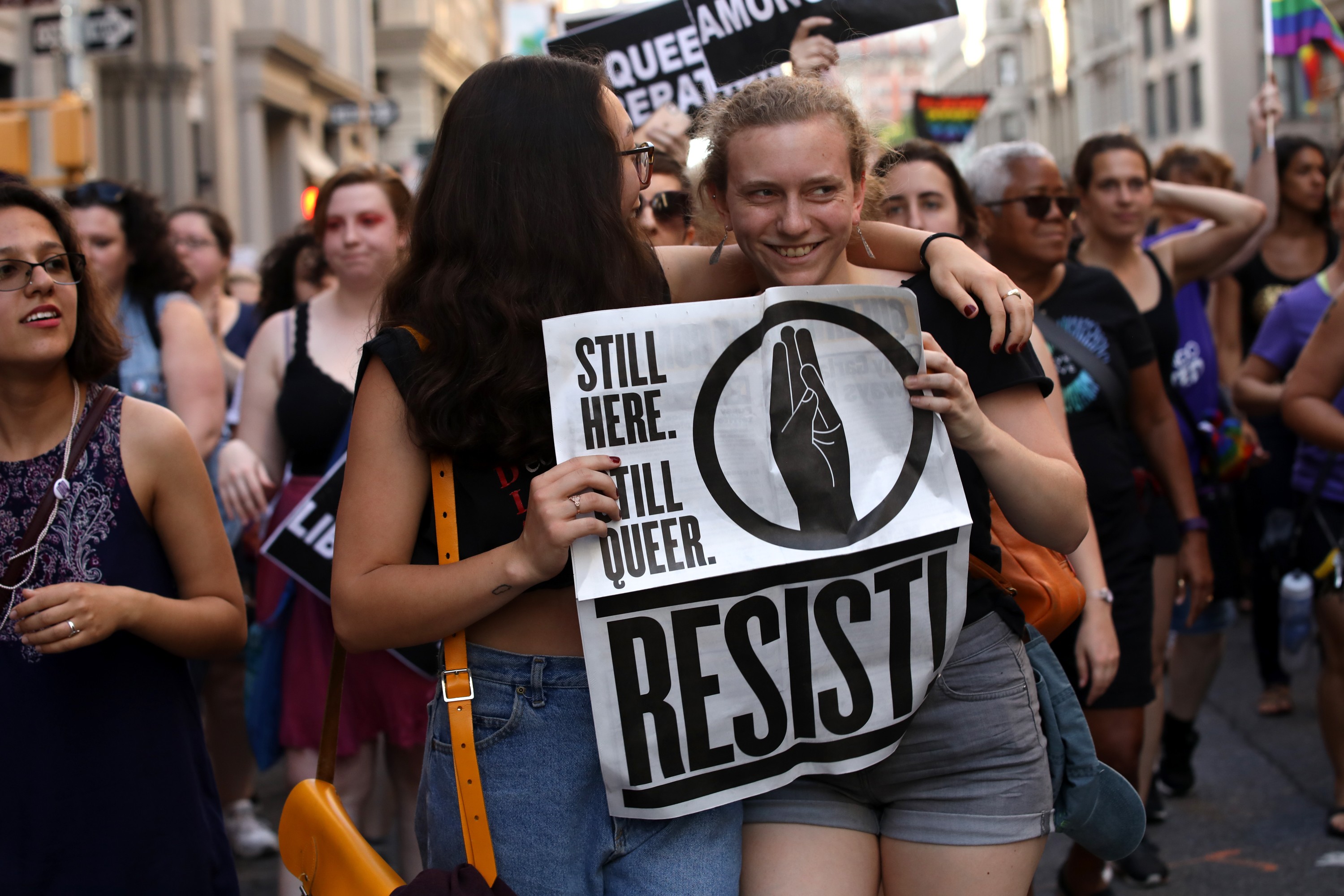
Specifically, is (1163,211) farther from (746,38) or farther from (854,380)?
(854,380)

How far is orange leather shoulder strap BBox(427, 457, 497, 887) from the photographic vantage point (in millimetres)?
2043

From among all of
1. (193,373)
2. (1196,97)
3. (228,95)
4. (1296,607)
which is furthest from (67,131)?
(1196,97)

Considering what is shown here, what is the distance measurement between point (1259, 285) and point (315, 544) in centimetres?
521

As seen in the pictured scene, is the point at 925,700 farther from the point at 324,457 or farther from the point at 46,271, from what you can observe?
the point at 324,457

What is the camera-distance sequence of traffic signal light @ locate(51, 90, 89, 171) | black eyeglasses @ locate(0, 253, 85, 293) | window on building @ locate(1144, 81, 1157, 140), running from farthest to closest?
window on building @ locate(1144, 81, 1157, 140), traffic signal light @ locate(51, 90, 89, 171), black eyeglasses @ locate(0, 253, 85, 293)

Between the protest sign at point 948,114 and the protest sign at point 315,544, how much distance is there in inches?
531

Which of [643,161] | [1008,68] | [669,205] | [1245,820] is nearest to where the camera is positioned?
[643,161]

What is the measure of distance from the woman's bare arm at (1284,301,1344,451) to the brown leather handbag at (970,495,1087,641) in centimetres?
232

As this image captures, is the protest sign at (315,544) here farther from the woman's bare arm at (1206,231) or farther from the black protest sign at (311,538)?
the woman's bare arm at (1206,231)

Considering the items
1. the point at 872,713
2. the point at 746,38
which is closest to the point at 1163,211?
the point at 746,38

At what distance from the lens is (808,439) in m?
2.12

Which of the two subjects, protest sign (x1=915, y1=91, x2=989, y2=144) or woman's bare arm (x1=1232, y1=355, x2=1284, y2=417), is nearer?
woman's bare arm (x1=1232, y1=355, x2=1284, y2=417)

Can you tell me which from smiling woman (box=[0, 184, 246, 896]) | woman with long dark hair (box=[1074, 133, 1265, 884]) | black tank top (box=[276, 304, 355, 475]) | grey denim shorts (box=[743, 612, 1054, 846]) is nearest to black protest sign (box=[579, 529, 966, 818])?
grey denim shorts (box=[743, 612, 1054, 846])

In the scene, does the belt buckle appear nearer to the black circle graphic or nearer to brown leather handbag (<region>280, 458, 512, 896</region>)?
brown leather handbag (<region>280, 458, 512, 896</region>)
